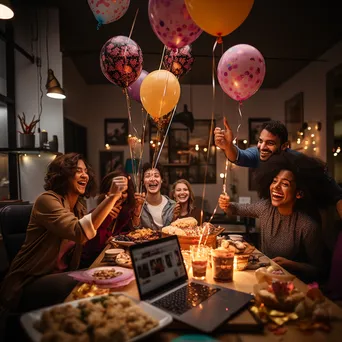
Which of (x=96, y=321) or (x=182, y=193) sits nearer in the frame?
(x=96, y=321)

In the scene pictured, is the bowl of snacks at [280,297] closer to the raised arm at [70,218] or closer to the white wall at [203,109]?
the raised arm at [70,218]

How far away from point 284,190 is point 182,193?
1.27 m

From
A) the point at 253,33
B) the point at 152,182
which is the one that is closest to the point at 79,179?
the point at 152,182

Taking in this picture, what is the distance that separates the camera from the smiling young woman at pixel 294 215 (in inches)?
72.7

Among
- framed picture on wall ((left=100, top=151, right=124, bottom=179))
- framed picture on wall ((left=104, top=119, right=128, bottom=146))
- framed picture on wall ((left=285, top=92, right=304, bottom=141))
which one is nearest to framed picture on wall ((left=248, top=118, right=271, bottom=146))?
framed picture on wall ((left=285, top=92, right=304, bottom=141))

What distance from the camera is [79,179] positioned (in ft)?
6.40

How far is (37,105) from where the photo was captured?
3.84 meters

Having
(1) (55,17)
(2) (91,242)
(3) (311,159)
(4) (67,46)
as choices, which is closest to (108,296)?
(2) (91,242)

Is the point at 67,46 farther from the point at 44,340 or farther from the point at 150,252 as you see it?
the point at 44,340

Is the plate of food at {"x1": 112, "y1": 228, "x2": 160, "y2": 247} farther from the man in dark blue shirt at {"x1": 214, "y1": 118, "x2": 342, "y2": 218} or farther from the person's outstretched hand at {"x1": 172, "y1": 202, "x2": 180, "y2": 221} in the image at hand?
the man in dark blue shirt at {"x1": 214, "y1": 118, "x2": 342, "y2": 218}

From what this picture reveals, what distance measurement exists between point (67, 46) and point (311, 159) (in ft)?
12.9

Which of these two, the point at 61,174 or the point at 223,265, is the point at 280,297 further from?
the point at 61,174

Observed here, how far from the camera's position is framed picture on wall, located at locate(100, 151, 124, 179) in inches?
241

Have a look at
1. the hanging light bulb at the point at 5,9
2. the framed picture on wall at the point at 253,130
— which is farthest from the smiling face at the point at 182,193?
the framed picture on wall at the point at 253,130
